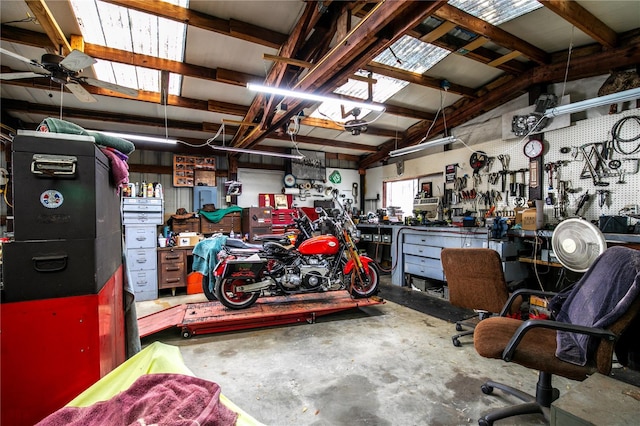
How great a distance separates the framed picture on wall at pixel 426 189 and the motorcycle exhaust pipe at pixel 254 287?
13.9ft

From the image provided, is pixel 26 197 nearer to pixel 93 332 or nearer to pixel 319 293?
pixel 93 332

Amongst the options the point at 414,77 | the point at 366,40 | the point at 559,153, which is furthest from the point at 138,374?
the point at 559,153

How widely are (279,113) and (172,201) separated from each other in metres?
3.47

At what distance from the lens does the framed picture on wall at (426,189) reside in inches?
254

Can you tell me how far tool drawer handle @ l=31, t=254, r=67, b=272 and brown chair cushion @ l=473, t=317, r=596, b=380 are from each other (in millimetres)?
2116

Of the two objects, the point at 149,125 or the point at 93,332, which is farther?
the point at 149,125

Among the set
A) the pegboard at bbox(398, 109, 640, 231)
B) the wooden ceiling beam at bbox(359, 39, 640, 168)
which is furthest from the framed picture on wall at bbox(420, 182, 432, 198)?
the wooden ceiling beam at bbox(359, 39, 640, 168)

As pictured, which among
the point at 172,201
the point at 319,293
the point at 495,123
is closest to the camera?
the point at 319,293

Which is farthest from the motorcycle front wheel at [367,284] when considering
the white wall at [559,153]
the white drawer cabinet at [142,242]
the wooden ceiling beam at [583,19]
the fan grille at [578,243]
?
the wooden ceiling beam at [583,19]

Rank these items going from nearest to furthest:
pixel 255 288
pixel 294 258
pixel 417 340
→ pixel 417 340, pixel 255 288, pixel 294 258

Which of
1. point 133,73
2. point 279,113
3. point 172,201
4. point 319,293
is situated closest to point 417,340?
point 319,293

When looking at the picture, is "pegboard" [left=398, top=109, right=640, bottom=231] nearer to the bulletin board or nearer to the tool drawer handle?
the tool drawer handle

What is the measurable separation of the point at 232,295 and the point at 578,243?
360 centimetres

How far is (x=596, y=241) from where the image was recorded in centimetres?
238
